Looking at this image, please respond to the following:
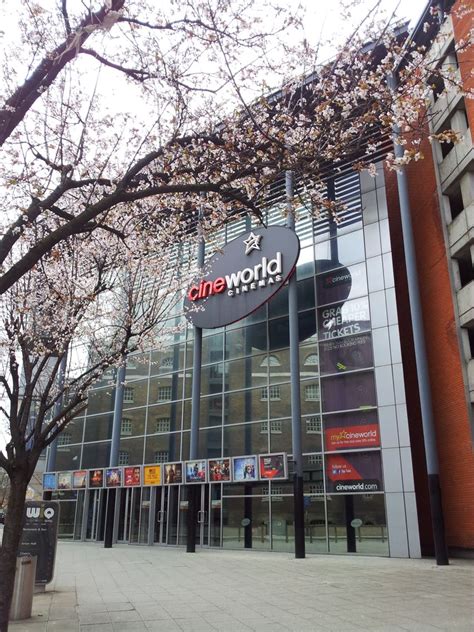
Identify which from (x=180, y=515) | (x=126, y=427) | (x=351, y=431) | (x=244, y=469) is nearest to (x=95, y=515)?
(x=126, y=427)

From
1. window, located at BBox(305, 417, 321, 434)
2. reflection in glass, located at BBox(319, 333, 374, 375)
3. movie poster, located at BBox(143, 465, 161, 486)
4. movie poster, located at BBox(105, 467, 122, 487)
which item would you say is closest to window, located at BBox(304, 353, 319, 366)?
reflection in glass, located at BBox(319, 333, 374, 375)

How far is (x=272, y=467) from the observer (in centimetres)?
1745

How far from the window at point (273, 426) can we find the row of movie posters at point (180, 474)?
1.60 meters

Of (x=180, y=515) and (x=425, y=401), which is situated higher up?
(x=425, y=401)

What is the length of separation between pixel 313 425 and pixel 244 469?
9.30 feet

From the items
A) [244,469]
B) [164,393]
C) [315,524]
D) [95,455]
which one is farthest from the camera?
[95,455]

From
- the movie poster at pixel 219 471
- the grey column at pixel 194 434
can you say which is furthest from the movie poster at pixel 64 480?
the movie poster at pixel 219 471

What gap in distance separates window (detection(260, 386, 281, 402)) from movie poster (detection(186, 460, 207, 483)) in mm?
3245

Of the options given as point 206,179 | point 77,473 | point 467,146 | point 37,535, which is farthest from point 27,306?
point 77,473

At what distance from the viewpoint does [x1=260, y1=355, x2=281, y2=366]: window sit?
20422 millimetres

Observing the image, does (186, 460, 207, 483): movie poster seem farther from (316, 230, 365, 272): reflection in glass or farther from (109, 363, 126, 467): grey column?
(316, 230, 365, 272): reflection in glass

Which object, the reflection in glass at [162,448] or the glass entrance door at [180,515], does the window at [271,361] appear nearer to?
the glass entrance door at [180,515]

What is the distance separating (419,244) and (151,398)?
13.2 metres

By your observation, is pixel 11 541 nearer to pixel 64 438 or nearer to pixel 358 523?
pixel 358 523
